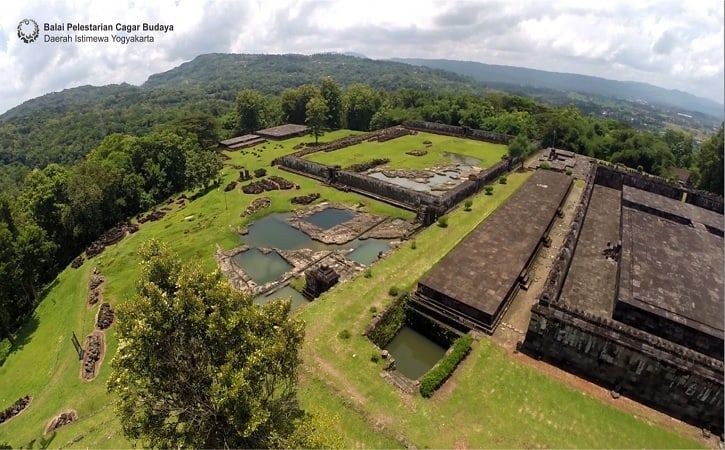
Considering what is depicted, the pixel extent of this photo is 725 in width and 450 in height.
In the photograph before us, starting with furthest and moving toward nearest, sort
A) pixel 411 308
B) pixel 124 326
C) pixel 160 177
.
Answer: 1. pixel 160 177
2. pixel 411 308
3. pixel 124 326

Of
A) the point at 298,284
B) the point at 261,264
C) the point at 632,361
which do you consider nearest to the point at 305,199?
the point at 261,264

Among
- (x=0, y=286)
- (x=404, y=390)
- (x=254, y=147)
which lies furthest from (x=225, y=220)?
(x=254, y=147)

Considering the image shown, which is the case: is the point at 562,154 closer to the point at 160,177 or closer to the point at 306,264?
the point at 306,264

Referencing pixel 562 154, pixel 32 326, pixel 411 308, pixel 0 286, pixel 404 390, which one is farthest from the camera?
pixel 562 154

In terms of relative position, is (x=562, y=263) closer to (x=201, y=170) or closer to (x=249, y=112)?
(x=201, y=170)

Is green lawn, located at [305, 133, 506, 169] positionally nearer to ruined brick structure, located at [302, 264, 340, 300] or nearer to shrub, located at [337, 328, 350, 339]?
ruined brick structure, located at [302, 264, 340, 300]

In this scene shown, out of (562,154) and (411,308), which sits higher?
(562,154)
